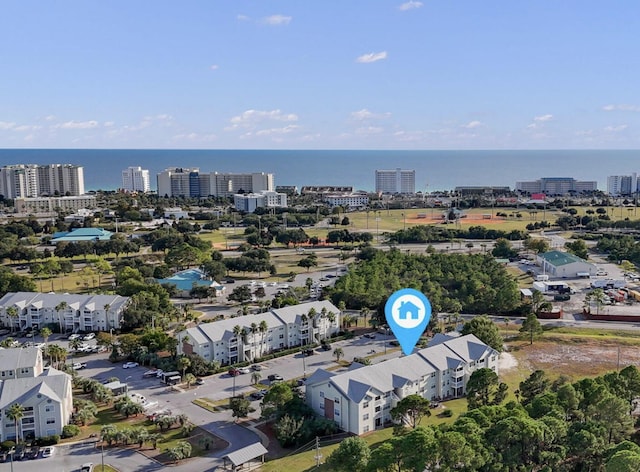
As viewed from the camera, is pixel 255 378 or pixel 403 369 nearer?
pixel 403 369

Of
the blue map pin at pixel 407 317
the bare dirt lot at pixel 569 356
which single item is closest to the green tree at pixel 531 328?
the bare dirt lot at pixel 569 356

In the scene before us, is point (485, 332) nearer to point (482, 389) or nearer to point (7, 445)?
point (482, 389)

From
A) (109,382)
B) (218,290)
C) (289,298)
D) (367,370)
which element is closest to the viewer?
(367,370)

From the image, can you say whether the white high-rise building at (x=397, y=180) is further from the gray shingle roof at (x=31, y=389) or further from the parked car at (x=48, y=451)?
the parked car at (x=48, y=451)

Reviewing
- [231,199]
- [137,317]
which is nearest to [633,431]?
[137,317]

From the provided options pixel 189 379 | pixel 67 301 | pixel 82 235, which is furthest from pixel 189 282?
pixel 82 235

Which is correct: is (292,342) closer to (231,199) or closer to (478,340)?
(478,340)

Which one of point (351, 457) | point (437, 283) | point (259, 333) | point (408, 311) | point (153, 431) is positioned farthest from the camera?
point (437, 283)
